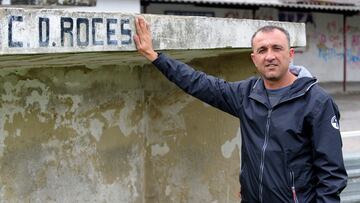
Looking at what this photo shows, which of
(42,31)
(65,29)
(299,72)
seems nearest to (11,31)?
(42,31)

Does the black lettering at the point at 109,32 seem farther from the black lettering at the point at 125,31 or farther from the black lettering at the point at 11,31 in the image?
the black lettering at the point at 11,31

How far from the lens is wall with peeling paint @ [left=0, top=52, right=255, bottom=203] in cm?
309

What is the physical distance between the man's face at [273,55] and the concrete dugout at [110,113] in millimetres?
499

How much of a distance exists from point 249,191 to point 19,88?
4.00 feet

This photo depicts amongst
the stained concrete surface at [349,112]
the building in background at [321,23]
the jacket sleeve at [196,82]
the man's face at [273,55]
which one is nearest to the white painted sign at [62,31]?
the jacket sleeve at [196,82]

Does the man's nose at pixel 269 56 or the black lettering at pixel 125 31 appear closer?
the man's nose at pixel 269 56

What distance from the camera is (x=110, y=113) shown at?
3.47 metres

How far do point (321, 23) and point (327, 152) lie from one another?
18.3 metres

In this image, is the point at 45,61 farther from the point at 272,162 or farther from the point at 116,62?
the point at 272,162

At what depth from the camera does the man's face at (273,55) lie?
2.54m

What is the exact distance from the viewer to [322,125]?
244 cm

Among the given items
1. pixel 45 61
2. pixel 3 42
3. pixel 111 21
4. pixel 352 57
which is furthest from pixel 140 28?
pixel 352 57

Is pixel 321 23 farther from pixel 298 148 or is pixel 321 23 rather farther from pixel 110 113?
pixel 298 148

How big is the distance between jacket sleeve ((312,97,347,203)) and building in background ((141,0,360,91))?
47.0 feet
